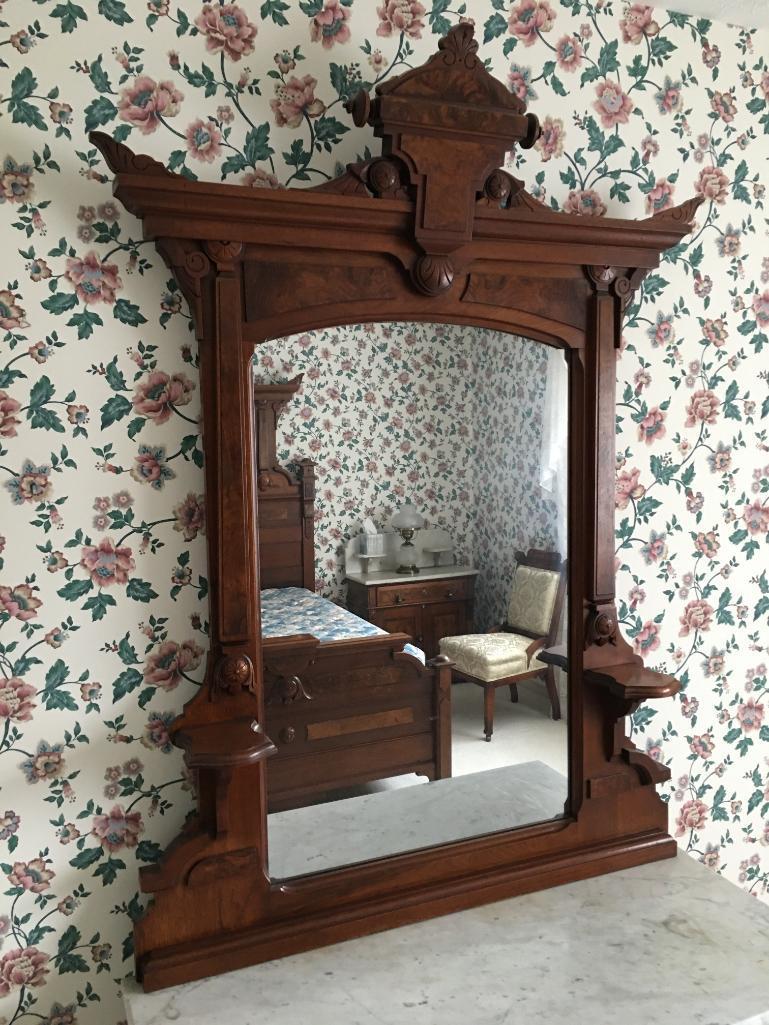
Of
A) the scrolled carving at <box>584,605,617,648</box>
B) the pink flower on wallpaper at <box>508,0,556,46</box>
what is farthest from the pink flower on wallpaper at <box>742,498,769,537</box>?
the pink flower on wallpaper at <box>508,0,556,46</box>

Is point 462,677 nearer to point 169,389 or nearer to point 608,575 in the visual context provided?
point 608,575

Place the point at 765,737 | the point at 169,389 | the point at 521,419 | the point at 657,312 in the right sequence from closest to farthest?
1. the point at 169,389
2. the point at 521,419
3. the point at 657,312
4. the point at 765,737

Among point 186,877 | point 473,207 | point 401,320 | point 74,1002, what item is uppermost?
point 473,207

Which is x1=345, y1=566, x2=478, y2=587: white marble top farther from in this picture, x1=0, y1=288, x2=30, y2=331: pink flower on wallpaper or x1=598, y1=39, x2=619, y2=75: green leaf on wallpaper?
x1=598, y1=39, x2=619, y2=75: green leaf on wallpaper

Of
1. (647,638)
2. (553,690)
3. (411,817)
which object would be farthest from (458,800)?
(647,638)

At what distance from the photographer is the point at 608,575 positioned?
166 centimetres

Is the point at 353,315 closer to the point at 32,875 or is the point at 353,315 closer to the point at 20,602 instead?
the point at 20,602

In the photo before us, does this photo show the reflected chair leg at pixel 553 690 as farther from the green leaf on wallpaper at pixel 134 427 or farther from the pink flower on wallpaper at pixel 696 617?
the green leaf on wallpaper at pixel 134 427

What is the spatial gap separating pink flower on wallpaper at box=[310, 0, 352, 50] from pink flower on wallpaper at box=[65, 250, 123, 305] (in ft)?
1.70

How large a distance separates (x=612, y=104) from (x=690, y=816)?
1.49 m

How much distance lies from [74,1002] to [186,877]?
265 mm

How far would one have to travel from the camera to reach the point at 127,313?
52.3 inches

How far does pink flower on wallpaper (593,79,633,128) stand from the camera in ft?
5.42

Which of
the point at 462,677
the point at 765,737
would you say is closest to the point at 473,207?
the point at 462,677
